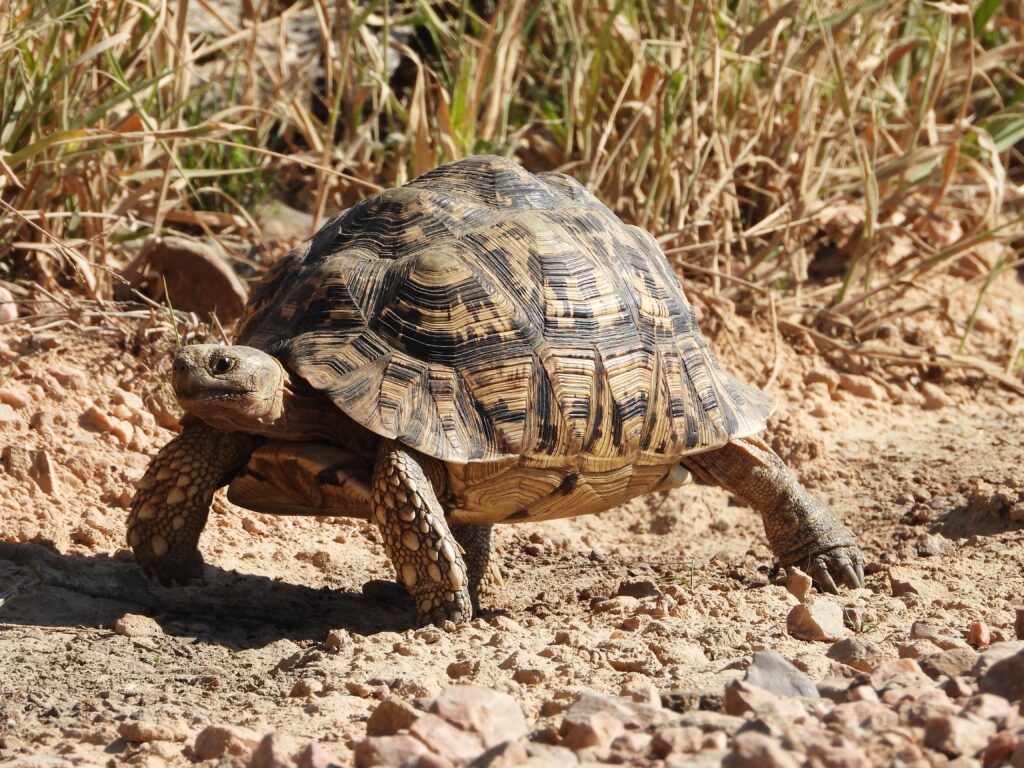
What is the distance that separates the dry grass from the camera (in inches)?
211

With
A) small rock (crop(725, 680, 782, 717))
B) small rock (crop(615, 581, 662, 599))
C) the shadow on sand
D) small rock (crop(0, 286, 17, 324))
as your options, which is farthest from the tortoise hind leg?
small rock (crop(0, 286, 17, 324))

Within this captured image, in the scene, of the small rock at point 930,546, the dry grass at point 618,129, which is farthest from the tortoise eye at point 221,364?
the small rock at point 930,546

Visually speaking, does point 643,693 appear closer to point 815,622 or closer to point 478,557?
point 815,622

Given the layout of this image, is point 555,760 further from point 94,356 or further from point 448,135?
point 448,135

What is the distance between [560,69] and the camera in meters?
7.20

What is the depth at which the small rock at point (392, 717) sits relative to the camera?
2.40 m

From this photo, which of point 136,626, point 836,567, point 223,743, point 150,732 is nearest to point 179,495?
point 136,626

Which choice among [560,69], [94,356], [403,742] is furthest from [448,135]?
[403,742]

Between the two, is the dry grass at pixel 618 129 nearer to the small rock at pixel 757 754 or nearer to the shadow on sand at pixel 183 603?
the shadow on sand at pixel 183 603

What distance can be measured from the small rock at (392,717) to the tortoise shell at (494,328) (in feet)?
3.60

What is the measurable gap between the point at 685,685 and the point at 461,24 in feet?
14.5

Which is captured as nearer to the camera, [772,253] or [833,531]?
[833,531]

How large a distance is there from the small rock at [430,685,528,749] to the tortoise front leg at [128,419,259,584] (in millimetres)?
1598

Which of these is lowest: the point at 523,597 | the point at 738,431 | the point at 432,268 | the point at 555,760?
the point at 523,597
